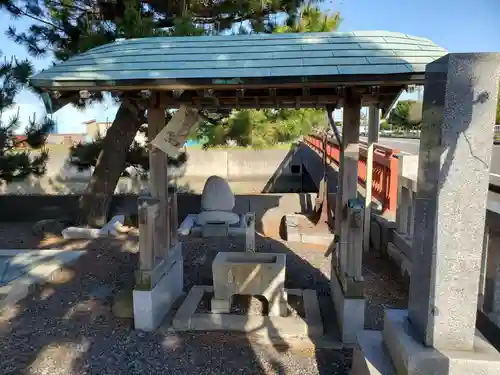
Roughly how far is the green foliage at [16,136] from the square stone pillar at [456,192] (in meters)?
6.76

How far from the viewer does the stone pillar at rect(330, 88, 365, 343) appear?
3.48 m

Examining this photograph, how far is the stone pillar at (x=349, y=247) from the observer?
3.48m

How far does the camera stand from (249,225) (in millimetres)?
4605

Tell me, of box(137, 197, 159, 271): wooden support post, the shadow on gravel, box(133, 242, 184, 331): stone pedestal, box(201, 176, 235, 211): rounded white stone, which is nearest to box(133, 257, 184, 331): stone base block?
box(133, 242, 184, 331): stone pedestal

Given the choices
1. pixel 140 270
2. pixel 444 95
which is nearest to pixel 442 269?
pixel 444 95

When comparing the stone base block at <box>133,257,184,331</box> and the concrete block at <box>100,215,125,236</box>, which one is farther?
the concrete block at <box>100,215,125,236</box>

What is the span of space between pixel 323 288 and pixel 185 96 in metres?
2.95

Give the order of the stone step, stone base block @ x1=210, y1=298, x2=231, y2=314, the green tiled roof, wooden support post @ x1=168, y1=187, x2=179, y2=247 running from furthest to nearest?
wooden support post @ x1=168, y1=187, x2=179, y2=247, stone base block @ x1=210, y1=298, x2=231, y2=314, the green tiled roof, the stone step

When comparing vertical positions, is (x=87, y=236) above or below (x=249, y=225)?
below

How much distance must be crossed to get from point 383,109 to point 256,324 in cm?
278

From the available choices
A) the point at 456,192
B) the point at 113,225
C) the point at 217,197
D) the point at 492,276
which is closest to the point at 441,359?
the point at 456,192

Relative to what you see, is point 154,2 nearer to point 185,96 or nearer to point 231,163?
point 185,96

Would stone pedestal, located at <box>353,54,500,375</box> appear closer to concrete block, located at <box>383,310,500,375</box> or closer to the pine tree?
concrete block, located at <box>383,310,500,375</box>

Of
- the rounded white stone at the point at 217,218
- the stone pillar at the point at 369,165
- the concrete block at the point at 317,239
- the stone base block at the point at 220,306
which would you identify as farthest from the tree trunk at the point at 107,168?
the stone base block at the point at 220,306
